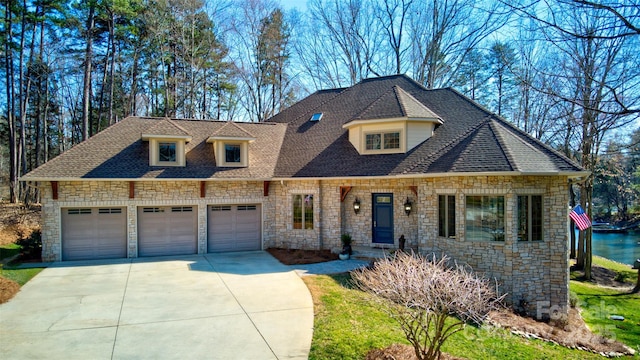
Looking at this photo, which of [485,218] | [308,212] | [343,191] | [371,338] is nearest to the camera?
[371,338]

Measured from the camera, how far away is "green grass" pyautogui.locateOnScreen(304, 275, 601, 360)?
248 inches

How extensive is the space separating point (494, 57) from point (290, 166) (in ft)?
60.6

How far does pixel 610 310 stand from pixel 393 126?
943 cm

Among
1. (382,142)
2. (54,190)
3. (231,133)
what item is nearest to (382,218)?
(382,142)

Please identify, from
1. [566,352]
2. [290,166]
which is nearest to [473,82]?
[290,166]

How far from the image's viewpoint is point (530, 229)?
34.6 feet

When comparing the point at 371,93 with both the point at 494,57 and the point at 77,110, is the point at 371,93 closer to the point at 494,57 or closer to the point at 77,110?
the point at 494,57

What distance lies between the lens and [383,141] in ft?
47.0

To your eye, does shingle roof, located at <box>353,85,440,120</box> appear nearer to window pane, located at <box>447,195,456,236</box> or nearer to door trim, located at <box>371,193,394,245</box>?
door trim, located at <box>371,193,394,245</box>

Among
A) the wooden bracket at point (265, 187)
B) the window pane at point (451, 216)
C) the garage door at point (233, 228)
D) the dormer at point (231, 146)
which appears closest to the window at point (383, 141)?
the window pane at point (451, 216)

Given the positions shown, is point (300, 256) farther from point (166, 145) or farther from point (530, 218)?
point (530, 218)

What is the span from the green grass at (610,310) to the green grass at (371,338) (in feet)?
10.1

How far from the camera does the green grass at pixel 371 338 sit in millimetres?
6305

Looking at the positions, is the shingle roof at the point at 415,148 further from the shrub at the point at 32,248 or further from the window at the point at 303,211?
the shrub at the point at 32,248
